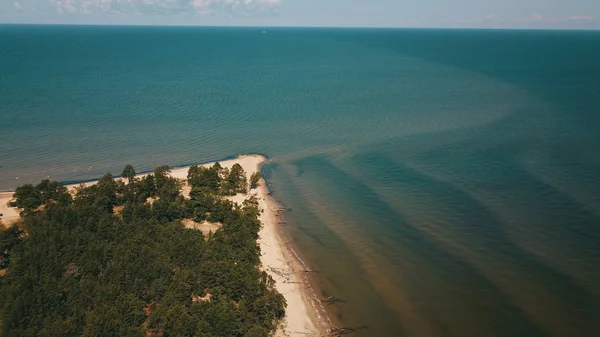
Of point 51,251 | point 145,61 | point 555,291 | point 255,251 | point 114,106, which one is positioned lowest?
point 555,291

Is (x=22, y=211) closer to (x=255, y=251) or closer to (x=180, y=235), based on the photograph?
(x=180, y=235)

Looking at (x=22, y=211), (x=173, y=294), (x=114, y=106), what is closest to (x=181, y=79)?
(x=114, y=106)

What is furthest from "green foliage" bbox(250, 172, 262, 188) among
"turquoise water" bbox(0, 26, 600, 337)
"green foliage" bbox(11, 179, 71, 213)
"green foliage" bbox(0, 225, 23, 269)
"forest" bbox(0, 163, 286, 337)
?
"green foliage" bbox(0, 225, 23, 269)

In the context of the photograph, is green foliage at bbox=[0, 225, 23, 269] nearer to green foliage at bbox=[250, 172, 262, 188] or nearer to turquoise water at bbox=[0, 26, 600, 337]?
turquoise water at bbox=[0, 26, 600, 337]

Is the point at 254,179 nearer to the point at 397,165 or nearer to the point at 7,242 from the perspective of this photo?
the point at 397,165

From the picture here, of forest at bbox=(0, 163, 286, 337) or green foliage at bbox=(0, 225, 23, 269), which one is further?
green foliage at bbox=(0, 225, 23, 269)

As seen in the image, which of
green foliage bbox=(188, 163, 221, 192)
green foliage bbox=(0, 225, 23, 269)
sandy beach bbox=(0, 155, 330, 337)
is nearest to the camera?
sandy beach bbox=(0, 155, 330, 337)

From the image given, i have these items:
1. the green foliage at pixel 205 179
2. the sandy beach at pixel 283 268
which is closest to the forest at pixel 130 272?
the sandy beach at pixel 283 268
